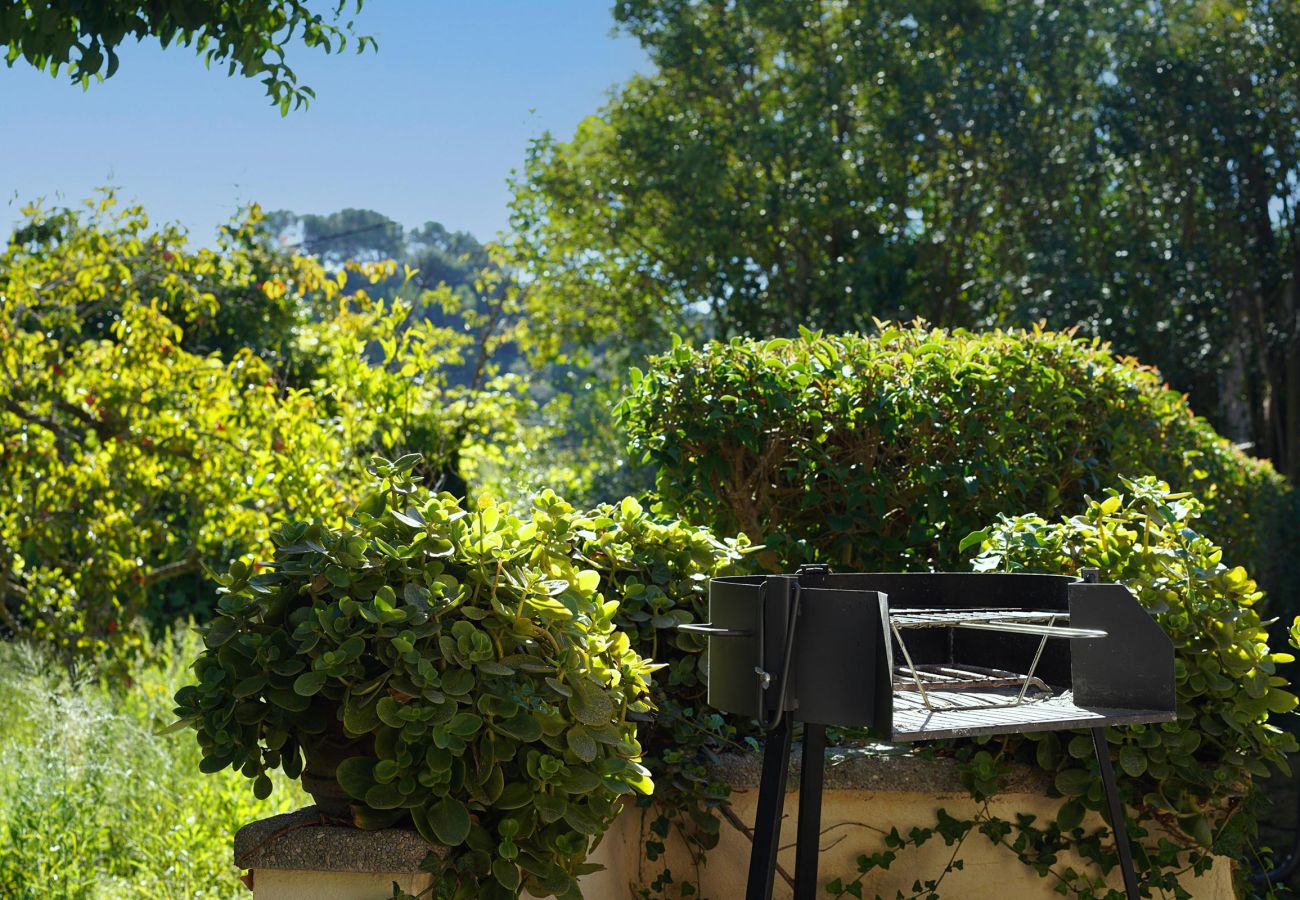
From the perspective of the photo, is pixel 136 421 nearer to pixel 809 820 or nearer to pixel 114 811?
pixel 114 811

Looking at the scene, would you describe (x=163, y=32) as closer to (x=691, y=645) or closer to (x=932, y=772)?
(x=691, y=645)

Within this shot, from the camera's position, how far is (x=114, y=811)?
13.6 feet

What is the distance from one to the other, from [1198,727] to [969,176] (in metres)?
14.6

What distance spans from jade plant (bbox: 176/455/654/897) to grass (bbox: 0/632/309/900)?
46.4 inches

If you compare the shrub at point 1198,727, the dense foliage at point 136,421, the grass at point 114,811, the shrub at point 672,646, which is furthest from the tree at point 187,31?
the shrub at point 1198,727

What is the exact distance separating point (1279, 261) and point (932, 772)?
50.4ft

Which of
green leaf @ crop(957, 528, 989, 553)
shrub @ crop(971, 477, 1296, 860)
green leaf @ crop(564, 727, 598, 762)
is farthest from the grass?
shrub @ crop(971, 477, 1296, 860)

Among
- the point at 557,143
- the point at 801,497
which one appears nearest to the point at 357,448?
the point at 801,497

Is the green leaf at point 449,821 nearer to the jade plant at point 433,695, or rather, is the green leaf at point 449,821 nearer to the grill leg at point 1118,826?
the jade plant at point 433,695

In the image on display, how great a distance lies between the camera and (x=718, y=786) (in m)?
2.70

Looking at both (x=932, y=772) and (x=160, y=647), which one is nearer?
(x=932, y=772)

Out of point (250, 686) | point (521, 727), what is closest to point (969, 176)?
point (521, 727)

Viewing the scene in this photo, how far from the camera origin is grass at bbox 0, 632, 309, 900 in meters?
3.60

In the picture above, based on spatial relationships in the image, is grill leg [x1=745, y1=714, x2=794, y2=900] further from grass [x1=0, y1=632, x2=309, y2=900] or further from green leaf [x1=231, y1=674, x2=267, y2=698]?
grass [x1=0, y1=632, x2=309, y2=900]
